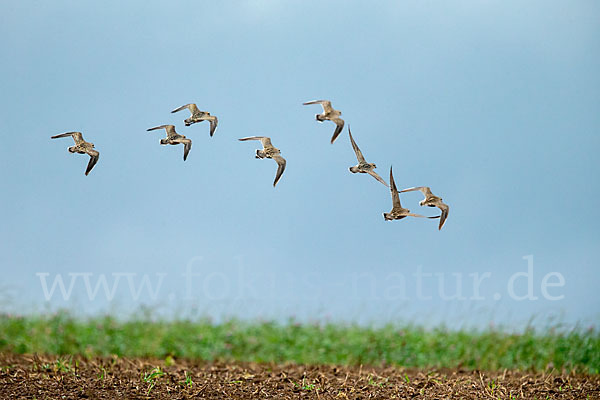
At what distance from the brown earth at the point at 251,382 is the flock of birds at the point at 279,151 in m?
1.91

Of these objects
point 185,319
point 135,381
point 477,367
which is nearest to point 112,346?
point 185,319

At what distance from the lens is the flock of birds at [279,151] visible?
465 centimetres

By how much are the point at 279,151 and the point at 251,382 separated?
90.3 inches

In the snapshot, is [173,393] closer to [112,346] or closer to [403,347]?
[112,346]

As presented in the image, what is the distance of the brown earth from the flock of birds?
6.26 feet

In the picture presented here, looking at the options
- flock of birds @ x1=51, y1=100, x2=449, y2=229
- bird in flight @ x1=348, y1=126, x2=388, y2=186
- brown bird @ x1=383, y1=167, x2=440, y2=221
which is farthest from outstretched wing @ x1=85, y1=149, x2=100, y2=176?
brown bird @ x1=383, y1=167, x2=440, y2=221

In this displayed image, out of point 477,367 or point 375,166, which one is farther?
point 477,367

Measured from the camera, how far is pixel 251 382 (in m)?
5.93

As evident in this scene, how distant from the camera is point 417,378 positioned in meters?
6.48

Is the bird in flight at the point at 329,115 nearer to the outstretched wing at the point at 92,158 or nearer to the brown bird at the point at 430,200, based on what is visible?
the brown bird at the point at 430,200

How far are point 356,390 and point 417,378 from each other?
1.00m

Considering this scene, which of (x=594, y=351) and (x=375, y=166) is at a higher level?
(x=375, y=166)

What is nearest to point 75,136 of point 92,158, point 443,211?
point 92,158

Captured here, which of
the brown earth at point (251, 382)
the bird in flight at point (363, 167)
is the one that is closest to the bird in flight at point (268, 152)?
the bird in flight at point (363, 167)
